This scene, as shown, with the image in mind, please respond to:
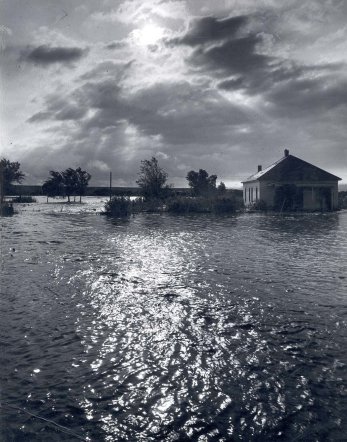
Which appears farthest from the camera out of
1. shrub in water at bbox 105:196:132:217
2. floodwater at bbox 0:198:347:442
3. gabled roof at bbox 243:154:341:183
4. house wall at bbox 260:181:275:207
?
house wall at bbox 260:181:275:207

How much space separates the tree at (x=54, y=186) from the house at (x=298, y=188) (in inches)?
2623

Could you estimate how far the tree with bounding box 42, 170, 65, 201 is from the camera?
9125 centimetres

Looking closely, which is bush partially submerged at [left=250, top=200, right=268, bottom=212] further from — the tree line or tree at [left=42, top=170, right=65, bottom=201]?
tree at [left=42, top=170, right=65, bottom=201]

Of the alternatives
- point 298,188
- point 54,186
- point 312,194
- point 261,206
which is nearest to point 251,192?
point 261,206

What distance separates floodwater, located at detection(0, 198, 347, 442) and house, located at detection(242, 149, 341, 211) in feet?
95.3

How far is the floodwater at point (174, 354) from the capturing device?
2961mm

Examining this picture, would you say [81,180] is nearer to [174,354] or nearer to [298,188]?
[298,188]

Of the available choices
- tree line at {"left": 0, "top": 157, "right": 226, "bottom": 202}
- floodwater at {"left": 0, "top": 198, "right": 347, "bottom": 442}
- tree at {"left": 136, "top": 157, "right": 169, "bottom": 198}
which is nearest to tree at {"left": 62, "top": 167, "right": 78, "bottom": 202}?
tree line at {"left": 0, "top": 157, "right": 226, "bottom": 202}

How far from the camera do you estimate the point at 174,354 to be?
417 cm

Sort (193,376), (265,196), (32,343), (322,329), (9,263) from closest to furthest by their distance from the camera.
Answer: (193,376) → (32,343) → (322,329) → (9,263) → (265,196)

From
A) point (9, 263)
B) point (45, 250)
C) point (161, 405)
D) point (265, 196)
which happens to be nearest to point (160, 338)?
point (161, 405)

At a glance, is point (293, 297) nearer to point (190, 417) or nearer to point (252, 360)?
point (252, 360)

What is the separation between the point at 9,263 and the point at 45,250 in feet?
7.59

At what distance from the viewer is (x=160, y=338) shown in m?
4.62
